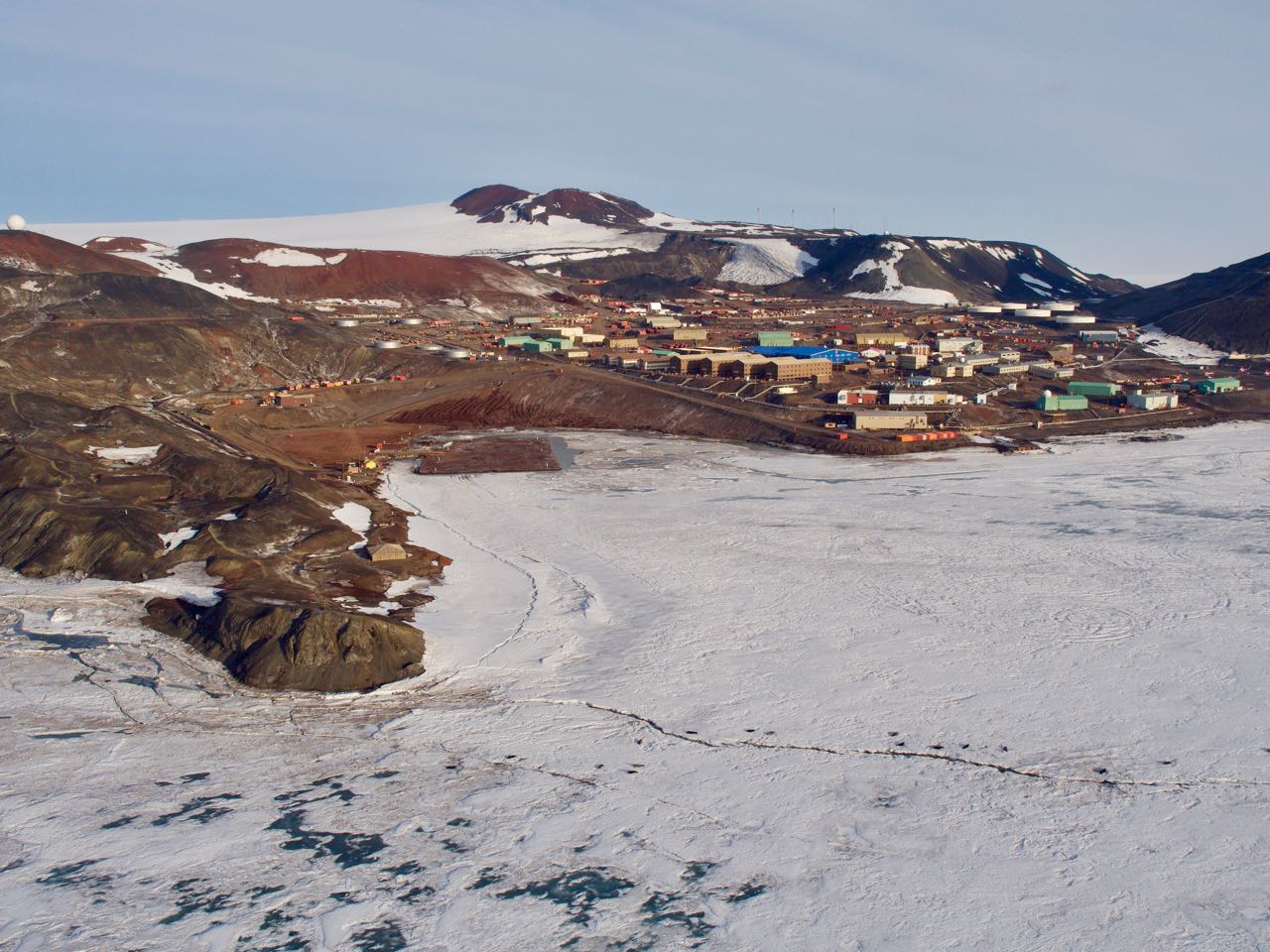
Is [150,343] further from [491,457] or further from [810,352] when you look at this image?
[810,352]

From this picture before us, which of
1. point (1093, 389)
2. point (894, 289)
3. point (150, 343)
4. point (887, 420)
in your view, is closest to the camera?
point (887, 420)

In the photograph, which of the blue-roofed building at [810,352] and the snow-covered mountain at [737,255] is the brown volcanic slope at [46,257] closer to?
the snow-covered mountain at [737,255]

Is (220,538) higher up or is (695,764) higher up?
(220,538)

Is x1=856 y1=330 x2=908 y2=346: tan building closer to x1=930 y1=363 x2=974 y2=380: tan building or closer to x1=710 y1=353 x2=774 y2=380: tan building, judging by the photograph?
x1=930 y1=363 x2=974 y2=380: tan building

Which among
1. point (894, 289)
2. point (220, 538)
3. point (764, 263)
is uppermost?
point (764, 263)

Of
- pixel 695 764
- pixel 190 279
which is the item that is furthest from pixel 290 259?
pixel 695 764

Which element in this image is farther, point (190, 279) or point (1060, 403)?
point (190, 279)

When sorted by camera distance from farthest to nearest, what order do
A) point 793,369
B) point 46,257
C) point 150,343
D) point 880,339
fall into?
point 880,339 < point 46,257 < point 793,369 < point 150,343

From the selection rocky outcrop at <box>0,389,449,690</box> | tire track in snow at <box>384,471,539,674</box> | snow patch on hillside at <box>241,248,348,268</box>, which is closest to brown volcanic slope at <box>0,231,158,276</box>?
snow patch on hillside at <box>241,248,348,268</box>
